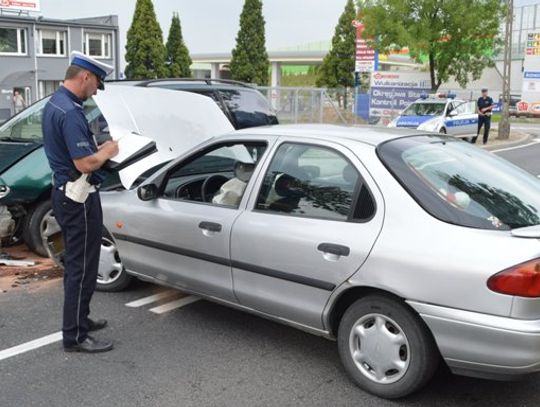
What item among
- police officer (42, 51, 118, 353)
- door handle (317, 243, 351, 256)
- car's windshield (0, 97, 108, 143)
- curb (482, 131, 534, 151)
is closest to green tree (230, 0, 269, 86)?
curb (482, 131, 534, 151)

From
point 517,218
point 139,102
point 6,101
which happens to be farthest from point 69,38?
point 517,218

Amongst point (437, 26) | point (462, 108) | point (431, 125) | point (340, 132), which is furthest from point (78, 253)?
point (437, 26)

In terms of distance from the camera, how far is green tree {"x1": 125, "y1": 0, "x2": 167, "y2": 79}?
43938 millimetres

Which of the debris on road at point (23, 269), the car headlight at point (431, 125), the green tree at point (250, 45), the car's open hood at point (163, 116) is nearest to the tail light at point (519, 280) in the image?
the car's open hood at point (163, 116)

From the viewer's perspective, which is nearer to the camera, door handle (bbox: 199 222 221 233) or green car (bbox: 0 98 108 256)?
door handle (bbox: 199 222 221 233)

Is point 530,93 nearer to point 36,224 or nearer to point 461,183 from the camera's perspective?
point 36,224

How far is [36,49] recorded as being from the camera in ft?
132

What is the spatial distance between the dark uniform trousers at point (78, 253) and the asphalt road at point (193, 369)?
0.73 feet

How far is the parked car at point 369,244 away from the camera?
300 cm

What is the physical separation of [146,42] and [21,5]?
29.2 feet

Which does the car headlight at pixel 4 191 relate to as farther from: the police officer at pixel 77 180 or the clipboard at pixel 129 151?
the clipboard at pixel 129 151

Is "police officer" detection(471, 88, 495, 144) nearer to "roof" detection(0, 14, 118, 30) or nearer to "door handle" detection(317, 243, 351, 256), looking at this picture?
"door handle" detection(317, 243, 351, 256)

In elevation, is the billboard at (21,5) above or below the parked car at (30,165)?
above

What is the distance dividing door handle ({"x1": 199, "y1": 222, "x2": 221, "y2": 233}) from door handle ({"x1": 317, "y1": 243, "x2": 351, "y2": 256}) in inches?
32.1
